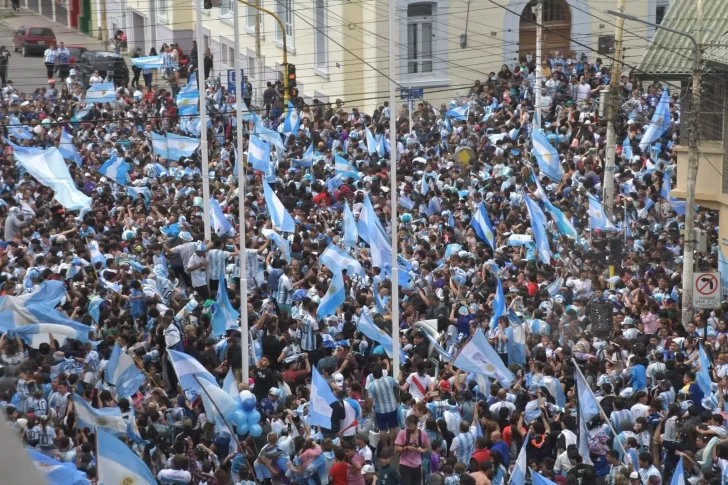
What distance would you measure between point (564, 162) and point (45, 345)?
566 inches

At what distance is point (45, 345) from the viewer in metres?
15.2

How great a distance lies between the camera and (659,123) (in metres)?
27.3

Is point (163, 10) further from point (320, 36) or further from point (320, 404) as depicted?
point (320, 404)

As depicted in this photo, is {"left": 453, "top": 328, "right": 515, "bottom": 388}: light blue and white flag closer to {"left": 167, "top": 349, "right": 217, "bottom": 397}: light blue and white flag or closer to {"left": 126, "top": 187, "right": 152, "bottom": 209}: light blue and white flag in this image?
{"left": 167, "top": 349, "right": 217, "bottom": 397}: light blue and white flag

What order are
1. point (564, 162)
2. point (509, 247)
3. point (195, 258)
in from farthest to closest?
point (564, 162) < point (509, 247) < point (195, 258)

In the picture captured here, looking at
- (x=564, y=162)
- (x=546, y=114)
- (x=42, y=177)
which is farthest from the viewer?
(x=546, y=114)

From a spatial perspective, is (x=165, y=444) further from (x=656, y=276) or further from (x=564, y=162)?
(x=564, y=162)

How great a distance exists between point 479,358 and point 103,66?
102ft

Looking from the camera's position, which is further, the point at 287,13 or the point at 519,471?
the point at 287,13

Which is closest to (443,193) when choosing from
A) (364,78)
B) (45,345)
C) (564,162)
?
(564,162)

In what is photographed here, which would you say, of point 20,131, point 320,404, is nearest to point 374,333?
point 320,404

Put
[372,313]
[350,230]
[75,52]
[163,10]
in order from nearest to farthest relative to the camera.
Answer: [372,313]
[350,230]
[75,52]
[163,10]

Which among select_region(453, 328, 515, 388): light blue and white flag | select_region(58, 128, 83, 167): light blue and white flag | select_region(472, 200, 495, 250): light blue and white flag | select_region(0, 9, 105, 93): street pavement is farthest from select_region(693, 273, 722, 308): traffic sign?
select_region(0, 9, 105, 93): street pavement

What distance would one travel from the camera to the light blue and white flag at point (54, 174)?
23.4 meters
